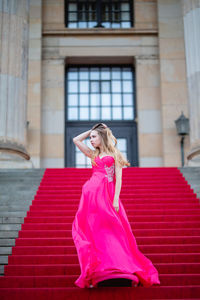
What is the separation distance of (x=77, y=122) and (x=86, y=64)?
2.69 m

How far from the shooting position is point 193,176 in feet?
33.9

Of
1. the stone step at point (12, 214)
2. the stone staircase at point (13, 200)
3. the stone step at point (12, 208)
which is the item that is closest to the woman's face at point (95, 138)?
the stone staircase at point (13, 200)

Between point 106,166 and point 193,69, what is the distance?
773cm

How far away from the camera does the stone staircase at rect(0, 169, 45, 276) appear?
6.75 metres

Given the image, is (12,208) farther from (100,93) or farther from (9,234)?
(100,93)

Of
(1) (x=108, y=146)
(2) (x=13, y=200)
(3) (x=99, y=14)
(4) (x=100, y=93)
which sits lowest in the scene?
(2) (x=13, y=200)

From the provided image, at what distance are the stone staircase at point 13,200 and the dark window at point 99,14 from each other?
9965 millimetres

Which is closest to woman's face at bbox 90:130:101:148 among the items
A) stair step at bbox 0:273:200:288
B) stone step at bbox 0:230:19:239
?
stair step at bbox 0:273:200:288

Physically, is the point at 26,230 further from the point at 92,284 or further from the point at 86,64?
the point at 86,64

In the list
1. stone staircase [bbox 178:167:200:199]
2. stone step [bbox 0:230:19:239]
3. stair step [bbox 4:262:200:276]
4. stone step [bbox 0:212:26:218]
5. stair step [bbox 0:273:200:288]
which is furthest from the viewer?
stone staircase [bbox 178:167:200:199]

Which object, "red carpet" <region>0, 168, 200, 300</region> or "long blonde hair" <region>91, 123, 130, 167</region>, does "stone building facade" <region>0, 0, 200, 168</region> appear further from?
"long blonde hair" <region>91, 123, 130, 167</region>

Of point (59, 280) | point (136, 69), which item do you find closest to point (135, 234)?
point (59, 280)

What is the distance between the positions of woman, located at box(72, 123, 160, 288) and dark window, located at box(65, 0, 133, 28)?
1430 centimetres

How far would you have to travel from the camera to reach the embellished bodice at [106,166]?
504 centimetres
